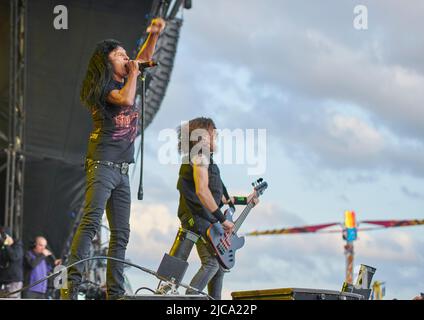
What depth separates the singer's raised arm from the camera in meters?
4.95

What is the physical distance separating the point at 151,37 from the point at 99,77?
49cm

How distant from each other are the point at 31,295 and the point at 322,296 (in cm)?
685

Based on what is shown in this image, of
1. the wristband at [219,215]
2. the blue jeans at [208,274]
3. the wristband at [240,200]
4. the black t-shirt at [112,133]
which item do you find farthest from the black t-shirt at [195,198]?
the black t-shirt at [112,133]

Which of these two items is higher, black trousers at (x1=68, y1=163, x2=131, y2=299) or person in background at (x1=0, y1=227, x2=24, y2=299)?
person in background at (x1=0, y1=227, x2=24, y2=299)

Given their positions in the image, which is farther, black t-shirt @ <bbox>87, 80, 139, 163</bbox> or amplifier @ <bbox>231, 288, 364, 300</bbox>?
black t-shirt @ <bbox>87, 80, 139, 163</bbox>

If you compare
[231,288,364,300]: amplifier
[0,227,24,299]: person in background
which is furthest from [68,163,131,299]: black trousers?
[0,227,24,299]: person in background

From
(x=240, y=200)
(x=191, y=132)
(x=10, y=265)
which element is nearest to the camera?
(x=191, y=132)

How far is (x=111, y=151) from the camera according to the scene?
4.75 meters

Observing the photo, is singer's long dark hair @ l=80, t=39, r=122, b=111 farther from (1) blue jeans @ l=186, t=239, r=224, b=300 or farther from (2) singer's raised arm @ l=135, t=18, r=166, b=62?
(1) blue jeans @ l=186, t=239, r=224, b=300

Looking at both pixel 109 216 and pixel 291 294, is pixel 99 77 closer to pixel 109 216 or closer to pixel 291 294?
pixel 109 216

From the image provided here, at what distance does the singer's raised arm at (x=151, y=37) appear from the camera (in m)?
4.95

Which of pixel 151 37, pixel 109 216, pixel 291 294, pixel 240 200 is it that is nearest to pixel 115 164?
pixel 109 216

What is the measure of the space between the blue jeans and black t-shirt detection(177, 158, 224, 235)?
0.55 feet
